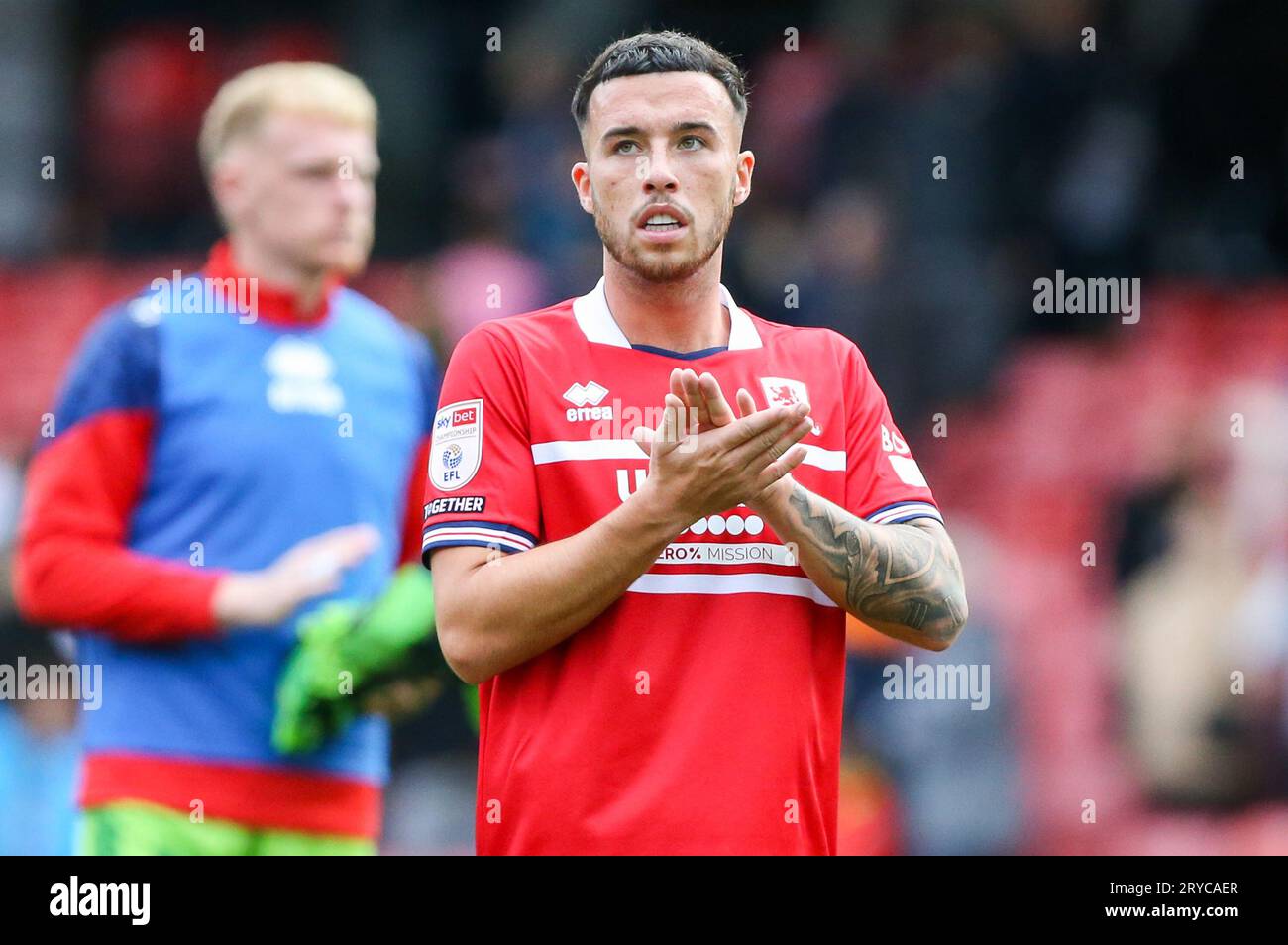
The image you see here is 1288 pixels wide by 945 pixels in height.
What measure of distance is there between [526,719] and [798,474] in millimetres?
537

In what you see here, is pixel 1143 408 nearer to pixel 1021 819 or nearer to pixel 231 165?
pixel 1021 819

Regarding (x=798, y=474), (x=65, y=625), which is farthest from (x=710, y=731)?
(x=65, y=625)

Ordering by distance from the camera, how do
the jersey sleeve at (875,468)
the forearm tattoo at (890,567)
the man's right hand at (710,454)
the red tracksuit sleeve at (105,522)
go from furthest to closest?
the red tracksuit sleeve at (105,522), the jersey sleeve at (875,468), the forearm tattoo at (890,567), the man's right hand at (710,454)

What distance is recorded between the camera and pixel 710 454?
2.12 m

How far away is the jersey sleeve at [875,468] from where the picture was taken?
8.15 feet

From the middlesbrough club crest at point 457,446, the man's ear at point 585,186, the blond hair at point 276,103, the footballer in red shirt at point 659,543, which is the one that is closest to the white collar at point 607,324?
the footballer in red shirt at point 659,543

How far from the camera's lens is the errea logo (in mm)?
2379

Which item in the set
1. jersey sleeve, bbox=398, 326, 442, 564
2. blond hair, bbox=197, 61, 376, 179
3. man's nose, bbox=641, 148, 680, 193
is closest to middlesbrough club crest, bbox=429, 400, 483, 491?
man's nose, bbox=641, 148, 680, 193

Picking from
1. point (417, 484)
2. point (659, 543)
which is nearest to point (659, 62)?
point (659, 543)

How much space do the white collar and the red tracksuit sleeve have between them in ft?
4.74

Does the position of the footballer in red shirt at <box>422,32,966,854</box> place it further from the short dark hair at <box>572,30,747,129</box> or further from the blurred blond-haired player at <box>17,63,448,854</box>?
the blurred blond-haired player at <box>17,63,448,854</box>

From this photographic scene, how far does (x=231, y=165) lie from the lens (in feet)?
13.5

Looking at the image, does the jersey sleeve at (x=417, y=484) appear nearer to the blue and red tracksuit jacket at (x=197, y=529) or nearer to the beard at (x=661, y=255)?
the blue and red tracksuit jacket at (x=197, y=529)

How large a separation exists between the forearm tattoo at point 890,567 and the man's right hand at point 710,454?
107 millimetres
